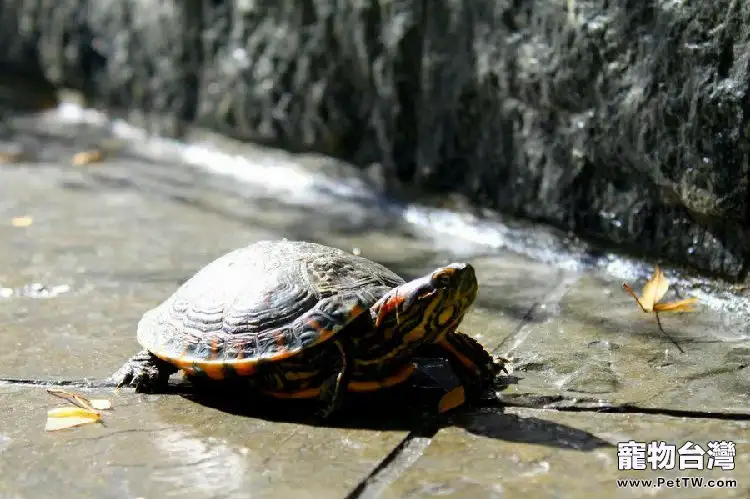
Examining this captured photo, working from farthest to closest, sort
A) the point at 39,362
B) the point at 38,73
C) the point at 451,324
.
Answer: the point at 38,73
the point at 39,362
the point at 451,324

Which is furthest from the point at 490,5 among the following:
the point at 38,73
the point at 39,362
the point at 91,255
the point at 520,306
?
the point at 38,73

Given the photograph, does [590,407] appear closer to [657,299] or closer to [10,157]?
[657,299]

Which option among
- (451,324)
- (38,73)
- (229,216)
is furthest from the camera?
(38,73)

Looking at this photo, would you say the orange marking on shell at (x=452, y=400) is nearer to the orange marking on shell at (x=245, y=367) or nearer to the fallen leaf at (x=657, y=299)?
the orange marking on shell at (x=245, y=367)

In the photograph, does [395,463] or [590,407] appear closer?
[395,463]

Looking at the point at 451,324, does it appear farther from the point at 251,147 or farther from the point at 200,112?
the point at 200,112

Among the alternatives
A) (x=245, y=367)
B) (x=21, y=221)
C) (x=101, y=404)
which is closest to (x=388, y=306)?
(x=245, y=367)
